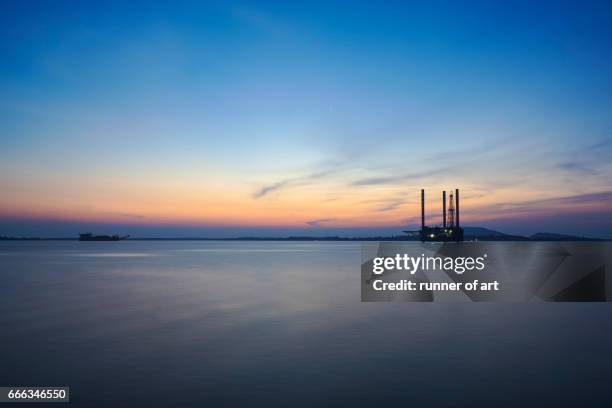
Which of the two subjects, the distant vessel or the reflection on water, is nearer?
the reflection on water

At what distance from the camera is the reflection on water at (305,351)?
10.4m

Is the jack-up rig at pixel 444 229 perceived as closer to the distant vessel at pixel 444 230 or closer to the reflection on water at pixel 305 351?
the distant vessel at pixel 444 230

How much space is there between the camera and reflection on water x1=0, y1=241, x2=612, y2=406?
1038 cm

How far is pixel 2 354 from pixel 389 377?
1175 centimetres

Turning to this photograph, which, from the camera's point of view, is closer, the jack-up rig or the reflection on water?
the reflection on water

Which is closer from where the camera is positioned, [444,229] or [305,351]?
[305,351]

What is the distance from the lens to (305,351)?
14352 millimetres

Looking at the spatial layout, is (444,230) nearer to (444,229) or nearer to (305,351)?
(444,229)

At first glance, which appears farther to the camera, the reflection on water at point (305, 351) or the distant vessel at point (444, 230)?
the distant vessel at point (444, 230)

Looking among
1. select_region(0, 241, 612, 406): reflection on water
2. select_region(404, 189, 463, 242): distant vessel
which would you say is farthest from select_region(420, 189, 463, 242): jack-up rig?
select_region(0, 241, 612, 406): reflection on water

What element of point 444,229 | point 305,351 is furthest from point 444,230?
point 305,351

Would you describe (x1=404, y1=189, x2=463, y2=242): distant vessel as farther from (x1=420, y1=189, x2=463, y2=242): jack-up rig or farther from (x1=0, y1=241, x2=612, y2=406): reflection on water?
(x1=0, y1=241, x2=612, y2=406): reflection on water

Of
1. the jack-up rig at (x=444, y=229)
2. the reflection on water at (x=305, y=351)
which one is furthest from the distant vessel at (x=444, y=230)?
the reflection on water at (x=305, y=351)

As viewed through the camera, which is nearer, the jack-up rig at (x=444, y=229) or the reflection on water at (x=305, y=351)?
the reflection on water at (x=305, y=351)
